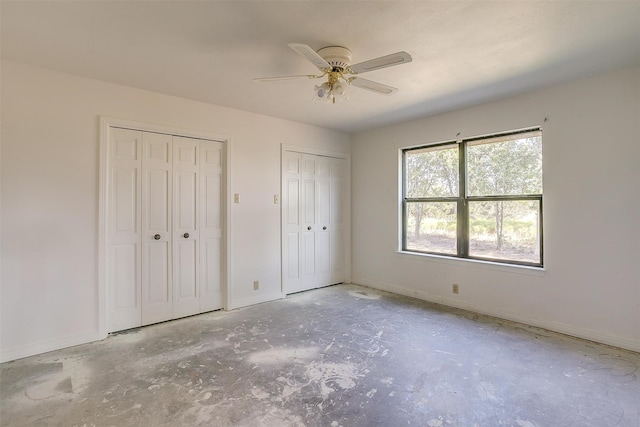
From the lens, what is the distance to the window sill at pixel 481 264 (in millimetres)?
3375

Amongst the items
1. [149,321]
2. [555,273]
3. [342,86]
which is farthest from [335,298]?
[342,86]

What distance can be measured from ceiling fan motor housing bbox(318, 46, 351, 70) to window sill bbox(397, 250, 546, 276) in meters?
2.80

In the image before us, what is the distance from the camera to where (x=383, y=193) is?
4.83 metres

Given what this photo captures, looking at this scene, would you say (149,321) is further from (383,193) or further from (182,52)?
(383,193)

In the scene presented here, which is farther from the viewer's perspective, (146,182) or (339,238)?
(339,238)

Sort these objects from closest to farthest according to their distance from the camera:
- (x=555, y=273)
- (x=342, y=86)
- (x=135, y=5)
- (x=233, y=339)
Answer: (x=135, y=5) → (x=342, y=86) → (x=233, y=339) → (x=555, y=273)

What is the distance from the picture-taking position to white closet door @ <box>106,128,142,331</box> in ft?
10.4

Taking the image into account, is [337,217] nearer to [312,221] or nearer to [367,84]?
[312,221]

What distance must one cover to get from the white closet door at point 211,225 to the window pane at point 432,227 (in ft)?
8.80

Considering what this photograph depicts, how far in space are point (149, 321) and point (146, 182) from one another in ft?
4.91

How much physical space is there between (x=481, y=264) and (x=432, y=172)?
54.3 inches

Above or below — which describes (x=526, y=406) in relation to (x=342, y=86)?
below

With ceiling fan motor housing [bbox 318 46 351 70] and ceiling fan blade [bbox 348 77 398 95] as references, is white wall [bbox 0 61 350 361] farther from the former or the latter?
ceiling fan blade [bbox 348 77 398 95]

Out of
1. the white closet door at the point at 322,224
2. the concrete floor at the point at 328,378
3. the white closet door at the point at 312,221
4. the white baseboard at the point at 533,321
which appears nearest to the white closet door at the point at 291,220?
the white closet door at the point at 312,221
